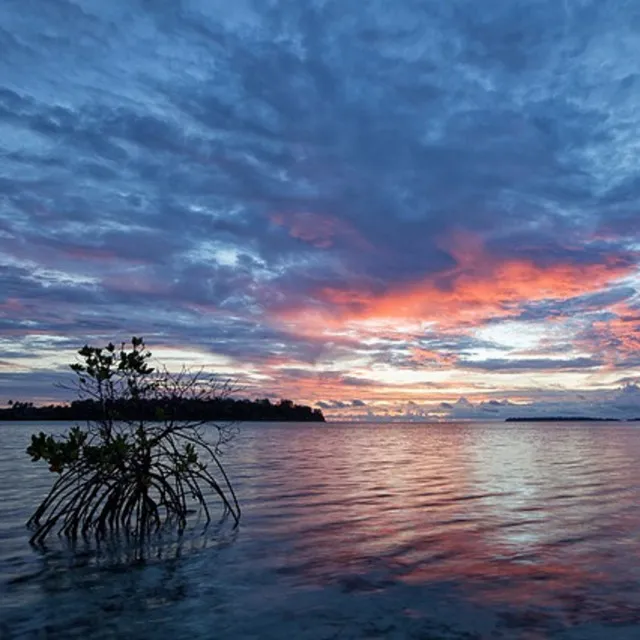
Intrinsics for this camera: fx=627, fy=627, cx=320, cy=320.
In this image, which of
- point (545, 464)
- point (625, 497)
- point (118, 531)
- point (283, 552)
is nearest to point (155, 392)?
point (118, 531)

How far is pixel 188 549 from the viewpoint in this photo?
43.9 feet

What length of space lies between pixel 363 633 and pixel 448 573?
137 inches

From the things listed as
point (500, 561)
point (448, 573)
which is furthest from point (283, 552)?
point (500, 561)

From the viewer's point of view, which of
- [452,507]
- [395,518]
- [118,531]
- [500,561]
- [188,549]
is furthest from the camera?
[452,507]

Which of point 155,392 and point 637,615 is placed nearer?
point 637,615

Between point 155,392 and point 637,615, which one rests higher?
point 155,392

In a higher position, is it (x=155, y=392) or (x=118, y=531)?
(x=155, y=392)

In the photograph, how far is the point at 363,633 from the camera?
8461mm

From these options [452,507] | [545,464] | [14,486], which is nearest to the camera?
[452,507]

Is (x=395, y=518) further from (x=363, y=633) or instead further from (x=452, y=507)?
(x=363, y=633)

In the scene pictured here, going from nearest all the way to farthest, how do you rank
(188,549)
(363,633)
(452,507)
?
1. (363,633)
2. (188,549)
3. (452,507)

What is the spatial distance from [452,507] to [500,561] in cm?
721

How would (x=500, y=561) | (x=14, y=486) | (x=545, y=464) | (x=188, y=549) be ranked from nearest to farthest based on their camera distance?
1. (x=500, y=561)
2. (x=188, y=549)
3. (x=14, y=486)
4. (x=545, y=464)

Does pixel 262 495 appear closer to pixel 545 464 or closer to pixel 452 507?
pixel 452 507
